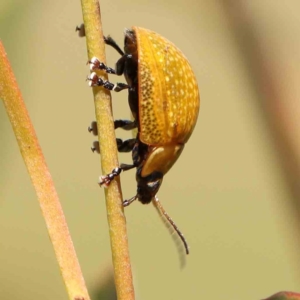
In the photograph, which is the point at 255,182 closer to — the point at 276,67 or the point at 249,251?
the point at 249,251

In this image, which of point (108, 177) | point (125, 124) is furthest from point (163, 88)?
point (108, 177)

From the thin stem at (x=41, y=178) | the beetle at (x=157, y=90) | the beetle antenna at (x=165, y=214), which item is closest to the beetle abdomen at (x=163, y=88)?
the beetle at (x=157, y=90)

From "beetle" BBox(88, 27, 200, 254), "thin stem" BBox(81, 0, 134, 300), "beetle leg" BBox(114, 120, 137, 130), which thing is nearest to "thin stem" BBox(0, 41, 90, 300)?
"thin stem" BBox(81, 0, 134, 300)

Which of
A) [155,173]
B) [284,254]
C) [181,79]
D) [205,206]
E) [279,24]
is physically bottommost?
[284,254]

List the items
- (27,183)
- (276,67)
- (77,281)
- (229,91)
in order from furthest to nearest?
(229,91), (27,183), (276,67), (77,281)

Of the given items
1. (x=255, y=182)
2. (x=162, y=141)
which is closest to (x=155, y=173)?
(x=162, y=141)

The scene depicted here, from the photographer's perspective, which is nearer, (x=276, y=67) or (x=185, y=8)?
(x=276, y=67)

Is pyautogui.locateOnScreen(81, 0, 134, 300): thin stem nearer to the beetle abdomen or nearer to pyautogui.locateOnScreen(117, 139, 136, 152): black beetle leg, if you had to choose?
the beetle abdomen

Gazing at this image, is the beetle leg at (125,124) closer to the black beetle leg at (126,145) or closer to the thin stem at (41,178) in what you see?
the black beetle leg at (126,145)
